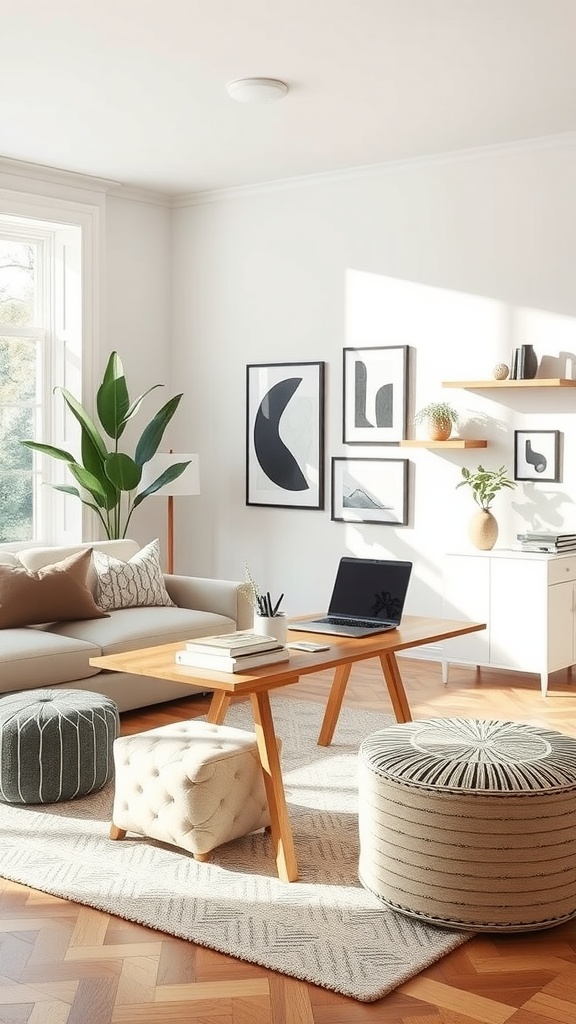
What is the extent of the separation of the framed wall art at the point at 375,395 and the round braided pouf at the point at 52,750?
3.04 metres

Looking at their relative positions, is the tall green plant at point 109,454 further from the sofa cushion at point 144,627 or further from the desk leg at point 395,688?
the desk leg at point 395,688

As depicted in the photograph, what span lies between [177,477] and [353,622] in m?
2.72

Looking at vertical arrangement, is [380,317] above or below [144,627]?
above

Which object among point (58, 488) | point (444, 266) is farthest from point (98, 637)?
point (444, 266)

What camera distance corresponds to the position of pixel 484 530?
579 centimetres

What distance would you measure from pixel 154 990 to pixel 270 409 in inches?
189

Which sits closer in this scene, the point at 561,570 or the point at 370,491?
the point at 561,570

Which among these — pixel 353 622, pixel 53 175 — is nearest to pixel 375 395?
pixel 53 175

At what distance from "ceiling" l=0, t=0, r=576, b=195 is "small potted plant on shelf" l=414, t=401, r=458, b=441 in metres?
1.40

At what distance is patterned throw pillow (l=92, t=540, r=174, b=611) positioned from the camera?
17.4 feet

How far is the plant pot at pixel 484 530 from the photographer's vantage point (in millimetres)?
5785

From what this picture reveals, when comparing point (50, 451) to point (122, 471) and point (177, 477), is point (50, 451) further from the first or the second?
point (177, 477)

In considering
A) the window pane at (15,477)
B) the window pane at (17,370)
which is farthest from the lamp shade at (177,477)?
the window pane at (17,370)

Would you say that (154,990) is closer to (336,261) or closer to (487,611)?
(487,611)
